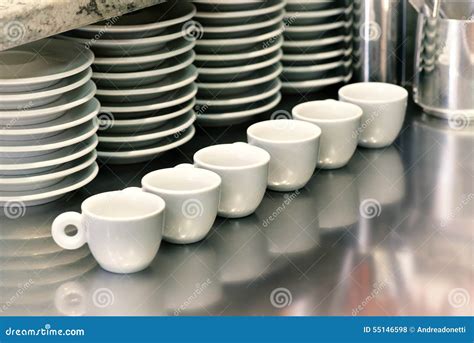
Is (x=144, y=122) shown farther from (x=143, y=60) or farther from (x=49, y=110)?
(x=49, y=110)

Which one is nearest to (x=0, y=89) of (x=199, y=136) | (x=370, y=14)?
(x=199, y=136)

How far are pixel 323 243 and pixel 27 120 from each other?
416 millimetres

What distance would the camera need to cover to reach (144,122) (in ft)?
4.79

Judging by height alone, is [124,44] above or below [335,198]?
above

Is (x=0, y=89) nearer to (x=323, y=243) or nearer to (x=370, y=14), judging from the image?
(x=323, y=243)

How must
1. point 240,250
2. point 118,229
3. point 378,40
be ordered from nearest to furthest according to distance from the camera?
point 118,229 < point 240,250 < point 378,40

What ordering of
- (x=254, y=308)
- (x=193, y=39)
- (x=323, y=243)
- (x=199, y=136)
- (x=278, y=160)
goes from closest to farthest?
(x=254, y=308), (x=323, y=243), (x=278, y=160), (x=193, y=39), (x=199, y=136)

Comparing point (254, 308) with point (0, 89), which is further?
point (0, 89)

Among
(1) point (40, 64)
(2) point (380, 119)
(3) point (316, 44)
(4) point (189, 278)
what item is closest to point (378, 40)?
(3) point (316, 44)

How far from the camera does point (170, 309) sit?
1105 mm

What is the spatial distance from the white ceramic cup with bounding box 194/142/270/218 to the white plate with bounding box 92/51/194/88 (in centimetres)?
17

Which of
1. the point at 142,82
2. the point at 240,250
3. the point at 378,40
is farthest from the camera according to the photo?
A: the point at 378,40

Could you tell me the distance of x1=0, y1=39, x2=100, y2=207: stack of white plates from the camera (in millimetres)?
1291

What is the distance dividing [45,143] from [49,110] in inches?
2.1
